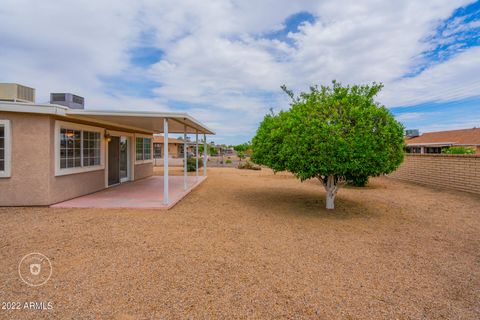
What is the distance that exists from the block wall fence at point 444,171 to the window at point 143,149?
14.2 metres

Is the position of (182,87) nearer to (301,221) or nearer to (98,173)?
(98,173)

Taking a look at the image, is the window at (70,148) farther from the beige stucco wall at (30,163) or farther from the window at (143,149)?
the window at (143,149)

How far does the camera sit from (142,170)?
1234 centimetres

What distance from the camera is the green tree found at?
535cm

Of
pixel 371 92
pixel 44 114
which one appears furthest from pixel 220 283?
pixel 44 114

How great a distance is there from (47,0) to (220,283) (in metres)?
10.6

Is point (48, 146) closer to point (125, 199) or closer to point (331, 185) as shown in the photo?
point (125, 199)

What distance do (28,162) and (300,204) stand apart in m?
7.68

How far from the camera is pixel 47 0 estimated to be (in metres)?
7.98

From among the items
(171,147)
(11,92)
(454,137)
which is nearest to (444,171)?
(11,92)

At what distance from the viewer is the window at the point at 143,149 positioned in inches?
469

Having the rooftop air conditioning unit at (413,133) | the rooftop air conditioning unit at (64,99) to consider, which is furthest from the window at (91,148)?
the rooftop air conditioning unit at (413,133)

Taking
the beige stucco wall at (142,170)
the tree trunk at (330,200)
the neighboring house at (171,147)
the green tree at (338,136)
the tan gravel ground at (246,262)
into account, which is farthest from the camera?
the neighboring house at (171,147)

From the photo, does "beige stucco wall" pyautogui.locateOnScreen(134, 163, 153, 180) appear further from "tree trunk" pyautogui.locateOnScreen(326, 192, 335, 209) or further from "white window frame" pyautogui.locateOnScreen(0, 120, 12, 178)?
"tree trunk" pyautogui.locateOnScreen(326, 192, 335, 209)
